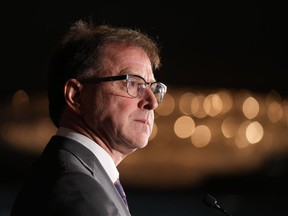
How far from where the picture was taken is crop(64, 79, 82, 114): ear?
133 cm

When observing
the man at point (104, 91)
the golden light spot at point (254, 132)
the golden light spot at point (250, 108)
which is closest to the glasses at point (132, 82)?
the man at point (104, 91)

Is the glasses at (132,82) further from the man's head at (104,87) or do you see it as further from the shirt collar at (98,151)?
the shirt collar at (98,151)

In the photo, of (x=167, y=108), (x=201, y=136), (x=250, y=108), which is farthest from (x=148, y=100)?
(x=250, y=108)

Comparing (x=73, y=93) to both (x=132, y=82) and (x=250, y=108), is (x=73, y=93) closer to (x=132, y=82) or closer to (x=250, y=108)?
(x=132, y=82)

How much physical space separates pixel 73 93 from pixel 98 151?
15 cm

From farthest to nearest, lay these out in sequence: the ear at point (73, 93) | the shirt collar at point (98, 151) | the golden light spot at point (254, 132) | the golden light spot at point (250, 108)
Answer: the golden light spot at point (250, 108) < the golden light spot at point (254, 132) < the ear at point (73, 93) < the shirt collar at point (98, 151)

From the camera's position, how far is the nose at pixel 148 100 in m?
1.34

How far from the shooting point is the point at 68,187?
1018mm

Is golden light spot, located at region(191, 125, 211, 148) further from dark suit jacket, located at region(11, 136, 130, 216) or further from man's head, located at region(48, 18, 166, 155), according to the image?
dark suit jacket, located at region(11, 136, 130, 216)

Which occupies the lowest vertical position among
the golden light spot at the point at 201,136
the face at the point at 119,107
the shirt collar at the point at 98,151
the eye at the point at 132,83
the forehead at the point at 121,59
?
the golden light spot at the point at 201,136

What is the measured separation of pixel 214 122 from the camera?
18.1 m

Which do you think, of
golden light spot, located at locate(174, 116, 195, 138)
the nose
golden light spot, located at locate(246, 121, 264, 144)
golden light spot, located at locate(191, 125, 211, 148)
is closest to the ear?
the nose

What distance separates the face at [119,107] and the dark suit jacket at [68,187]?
12cm

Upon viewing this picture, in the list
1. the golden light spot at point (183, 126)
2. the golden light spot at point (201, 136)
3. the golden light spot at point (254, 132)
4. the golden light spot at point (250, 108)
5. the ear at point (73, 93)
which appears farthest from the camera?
the golden light spot at point (250, 108)
